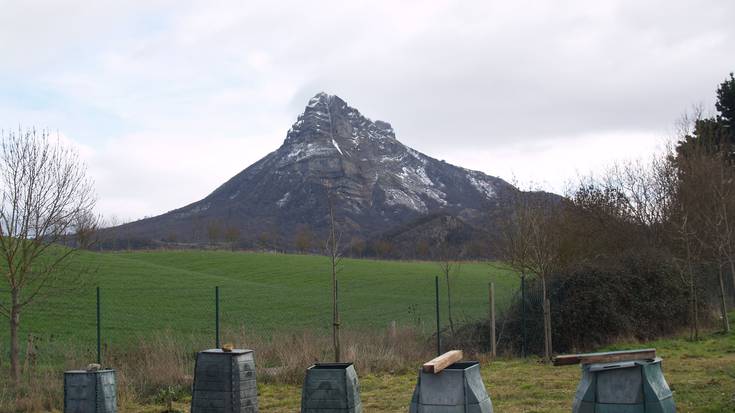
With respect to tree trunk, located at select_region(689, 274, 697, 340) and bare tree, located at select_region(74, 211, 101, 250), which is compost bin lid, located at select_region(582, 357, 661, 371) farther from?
tree trunk, located at select_region(689, 274, 697, 340)

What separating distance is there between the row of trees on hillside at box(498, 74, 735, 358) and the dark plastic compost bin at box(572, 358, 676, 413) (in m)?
9.21

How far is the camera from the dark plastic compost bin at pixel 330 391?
748 centimetres

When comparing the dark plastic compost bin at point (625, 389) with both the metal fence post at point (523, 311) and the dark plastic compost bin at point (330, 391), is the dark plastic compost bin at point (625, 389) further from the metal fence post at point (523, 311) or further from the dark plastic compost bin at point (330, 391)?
the metal fence post at point (523, 311)

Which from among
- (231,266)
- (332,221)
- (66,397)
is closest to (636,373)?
(66,397)

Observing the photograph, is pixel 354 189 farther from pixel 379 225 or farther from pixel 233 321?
pixel 233 321

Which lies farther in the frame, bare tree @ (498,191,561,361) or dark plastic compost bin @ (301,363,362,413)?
bare tree @ (498,191,561,361)

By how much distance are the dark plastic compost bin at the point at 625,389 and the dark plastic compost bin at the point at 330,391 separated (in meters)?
2.24

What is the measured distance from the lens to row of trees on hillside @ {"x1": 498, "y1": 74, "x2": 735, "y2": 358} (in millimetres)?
18062

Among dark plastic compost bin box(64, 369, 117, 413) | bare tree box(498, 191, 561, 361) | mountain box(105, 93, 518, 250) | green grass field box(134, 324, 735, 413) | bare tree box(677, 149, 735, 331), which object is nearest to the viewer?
dark plastic compost bin box(64, 369, 117, 413)

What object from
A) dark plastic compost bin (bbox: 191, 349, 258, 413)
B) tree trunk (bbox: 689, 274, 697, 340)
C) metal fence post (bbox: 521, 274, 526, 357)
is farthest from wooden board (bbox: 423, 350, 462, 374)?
tree trunk (bbox: 689, 274, 697, 340)

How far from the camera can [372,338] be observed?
15.9 metres

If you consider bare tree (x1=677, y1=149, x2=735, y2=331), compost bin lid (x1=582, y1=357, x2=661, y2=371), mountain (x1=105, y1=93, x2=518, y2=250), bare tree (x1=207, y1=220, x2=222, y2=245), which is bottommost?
compost bin lid (x1=582, y1=357, x2=661, y2=371)

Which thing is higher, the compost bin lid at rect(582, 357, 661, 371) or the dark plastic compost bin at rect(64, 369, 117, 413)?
the compost bin lid at rect(582, 357, 661, 371)

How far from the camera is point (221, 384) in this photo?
8.14 m
